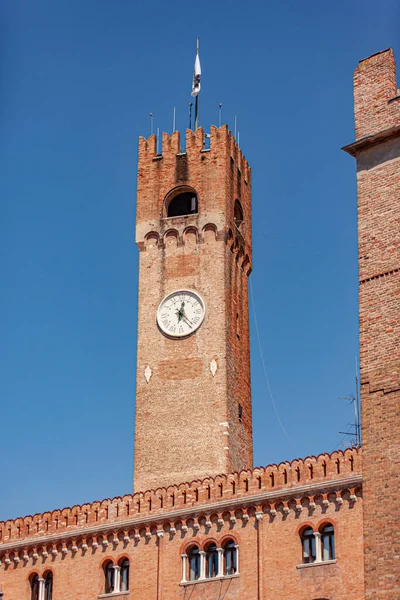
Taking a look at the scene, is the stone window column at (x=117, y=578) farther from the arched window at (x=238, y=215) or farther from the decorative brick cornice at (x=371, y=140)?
the decorative brick cornice at (x=371, y=140)

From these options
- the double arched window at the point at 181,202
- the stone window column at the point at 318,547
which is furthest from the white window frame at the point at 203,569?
the double arched window at the point at 181,202

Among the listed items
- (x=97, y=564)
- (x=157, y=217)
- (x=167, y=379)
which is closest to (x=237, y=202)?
(x=157, y=217)

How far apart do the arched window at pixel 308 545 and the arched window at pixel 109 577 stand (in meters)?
6.23

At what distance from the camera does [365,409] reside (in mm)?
15727

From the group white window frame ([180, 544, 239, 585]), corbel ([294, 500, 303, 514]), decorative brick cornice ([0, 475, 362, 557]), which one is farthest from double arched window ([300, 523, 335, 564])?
white window frame ([180, 544, 239, 585])

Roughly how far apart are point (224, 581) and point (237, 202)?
15173 mm

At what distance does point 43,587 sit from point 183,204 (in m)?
14.2

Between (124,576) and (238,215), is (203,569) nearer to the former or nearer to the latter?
(124,576)

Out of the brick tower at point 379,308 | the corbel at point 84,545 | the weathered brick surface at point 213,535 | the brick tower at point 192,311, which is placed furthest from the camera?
the brick tower at point 192,311

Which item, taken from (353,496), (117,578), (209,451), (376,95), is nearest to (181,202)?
(209,451)

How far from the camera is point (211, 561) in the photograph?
97.0ft

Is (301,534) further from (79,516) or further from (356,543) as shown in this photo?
(79,516)

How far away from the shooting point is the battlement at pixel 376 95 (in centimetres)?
1722

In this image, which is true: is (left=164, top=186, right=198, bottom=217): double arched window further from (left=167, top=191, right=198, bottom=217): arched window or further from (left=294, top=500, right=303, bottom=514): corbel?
(left=294, top=500, right=303, bottom=514): corbel
